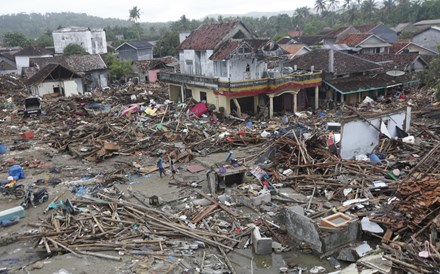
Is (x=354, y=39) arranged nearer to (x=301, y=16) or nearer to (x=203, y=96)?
(x=203, y=96)

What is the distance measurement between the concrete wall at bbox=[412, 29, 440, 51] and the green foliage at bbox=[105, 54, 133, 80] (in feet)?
144

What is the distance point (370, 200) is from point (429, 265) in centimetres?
432

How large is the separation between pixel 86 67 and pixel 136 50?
18.9 metres

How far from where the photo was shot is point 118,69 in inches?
1964

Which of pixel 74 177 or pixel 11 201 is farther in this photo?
pixel 74 177

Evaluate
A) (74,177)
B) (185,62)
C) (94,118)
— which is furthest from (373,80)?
(74,177)

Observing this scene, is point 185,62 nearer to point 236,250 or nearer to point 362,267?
point 236,250

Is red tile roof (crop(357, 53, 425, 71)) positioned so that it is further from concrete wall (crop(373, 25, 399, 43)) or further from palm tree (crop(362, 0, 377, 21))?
palm tree (crop(362, 0, 377, 21))

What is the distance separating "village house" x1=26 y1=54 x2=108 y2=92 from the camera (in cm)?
4528

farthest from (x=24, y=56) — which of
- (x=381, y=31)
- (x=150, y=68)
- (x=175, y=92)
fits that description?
(x=381, y=31)

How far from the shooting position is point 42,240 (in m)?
11.6

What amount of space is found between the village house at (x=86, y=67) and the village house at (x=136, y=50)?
53.3ft

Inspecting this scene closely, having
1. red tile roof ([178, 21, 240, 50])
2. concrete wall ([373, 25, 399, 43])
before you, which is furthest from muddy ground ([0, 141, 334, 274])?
concrete wall ([373, 25, 399, 43])

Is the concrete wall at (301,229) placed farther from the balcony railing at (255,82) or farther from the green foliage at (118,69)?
the green foliage at (118,69)
